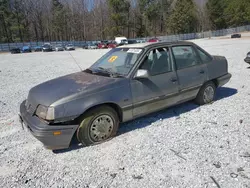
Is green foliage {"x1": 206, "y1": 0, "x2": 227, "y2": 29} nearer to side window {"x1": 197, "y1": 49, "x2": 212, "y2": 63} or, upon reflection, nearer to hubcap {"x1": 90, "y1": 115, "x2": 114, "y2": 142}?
side window {"x1": 197, "y1": 49, "x2": 212, "y2": 63}

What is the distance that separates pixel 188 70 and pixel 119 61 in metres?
1.45

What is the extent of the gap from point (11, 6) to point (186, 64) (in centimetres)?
6313

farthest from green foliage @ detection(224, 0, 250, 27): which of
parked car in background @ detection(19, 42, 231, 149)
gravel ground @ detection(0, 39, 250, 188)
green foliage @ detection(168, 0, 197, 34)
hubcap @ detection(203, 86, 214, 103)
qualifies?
gravel ground @ detection(0, 39, 250, 188)

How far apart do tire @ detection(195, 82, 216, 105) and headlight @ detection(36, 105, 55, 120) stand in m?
3.21

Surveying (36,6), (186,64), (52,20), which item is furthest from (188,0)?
(186,64)

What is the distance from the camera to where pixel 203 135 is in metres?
3.38

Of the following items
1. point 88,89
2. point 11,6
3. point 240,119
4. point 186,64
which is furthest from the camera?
point 11,6

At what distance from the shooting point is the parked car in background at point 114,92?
2.88 metres

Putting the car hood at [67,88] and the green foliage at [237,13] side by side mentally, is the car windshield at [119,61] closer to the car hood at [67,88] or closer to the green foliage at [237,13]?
the car hood at [67,88]

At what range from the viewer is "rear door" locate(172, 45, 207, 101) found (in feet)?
13.3

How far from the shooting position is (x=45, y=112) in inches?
112

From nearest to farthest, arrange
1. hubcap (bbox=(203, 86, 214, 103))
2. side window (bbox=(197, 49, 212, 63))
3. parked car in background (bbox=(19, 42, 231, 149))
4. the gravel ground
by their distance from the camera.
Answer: the gravel ground → parked car in background (bbox=(19, 42, 231, 149)) → side window (bbox=(197, 49, 212, 63)) → hubcap (bbox=(203, 86, 214, 103))

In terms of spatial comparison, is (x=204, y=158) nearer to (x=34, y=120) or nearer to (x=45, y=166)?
(x=45, y=166)

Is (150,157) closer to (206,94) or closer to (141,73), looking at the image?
(141,73)
